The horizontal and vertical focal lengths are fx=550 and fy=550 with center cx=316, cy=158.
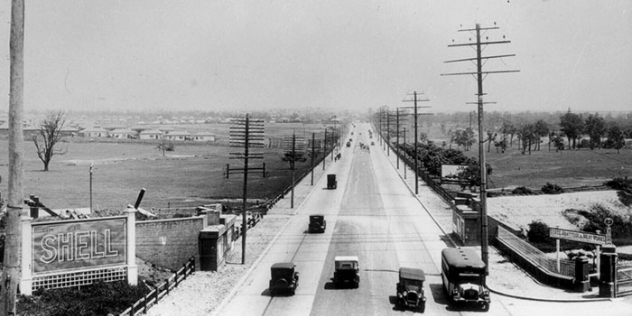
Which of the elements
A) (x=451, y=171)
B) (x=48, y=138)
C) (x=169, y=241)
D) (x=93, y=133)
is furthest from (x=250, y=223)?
(x=93, y=133)

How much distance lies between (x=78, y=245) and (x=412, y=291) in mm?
15516

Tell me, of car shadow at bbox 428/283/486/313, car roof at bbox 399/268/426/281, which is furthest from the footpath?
car roof at bbox 399/268/426/281

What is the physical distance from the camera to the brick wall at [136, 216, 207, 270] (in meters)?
31.1

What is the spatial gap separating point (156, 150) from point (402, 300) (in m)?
140

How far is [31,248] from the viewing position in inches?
955

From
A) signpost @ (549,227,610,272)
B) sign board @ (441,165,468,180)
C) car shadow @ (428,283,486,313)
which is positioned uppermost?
sign board @ (441,165,468,180)

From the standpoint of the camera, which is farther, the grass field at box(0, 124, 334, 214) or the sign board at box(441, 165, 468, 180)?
the sign board at box(441, 165, 468, 180)

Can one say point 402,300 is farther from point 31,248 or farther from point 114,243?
point 31,248

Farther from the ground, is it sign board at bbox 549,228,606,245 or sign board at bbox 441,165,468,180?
sign board at bbox 441,165,468,180

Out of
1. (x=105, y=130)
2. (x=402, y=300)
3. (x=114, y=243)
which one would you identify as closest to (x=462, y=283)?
(x=402, y=300)

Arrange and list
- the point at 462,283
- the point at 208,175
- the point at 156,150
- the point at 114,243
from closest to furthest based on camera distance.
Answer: the point at 462,283
the point at 114,243
the point at 208,175
the point at 156,150

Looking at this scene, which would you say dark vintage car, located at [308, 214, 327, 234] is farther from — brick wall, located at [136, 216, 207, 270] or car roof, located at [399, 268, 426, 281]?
car roof, located at [399, 268, 426, 281]

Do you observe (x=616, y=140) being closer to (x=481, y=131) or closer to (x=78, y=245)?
(x=481, y=131)

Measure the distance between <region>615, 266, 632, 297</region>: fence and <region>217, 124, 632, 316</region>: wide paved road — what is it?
5.89ft
